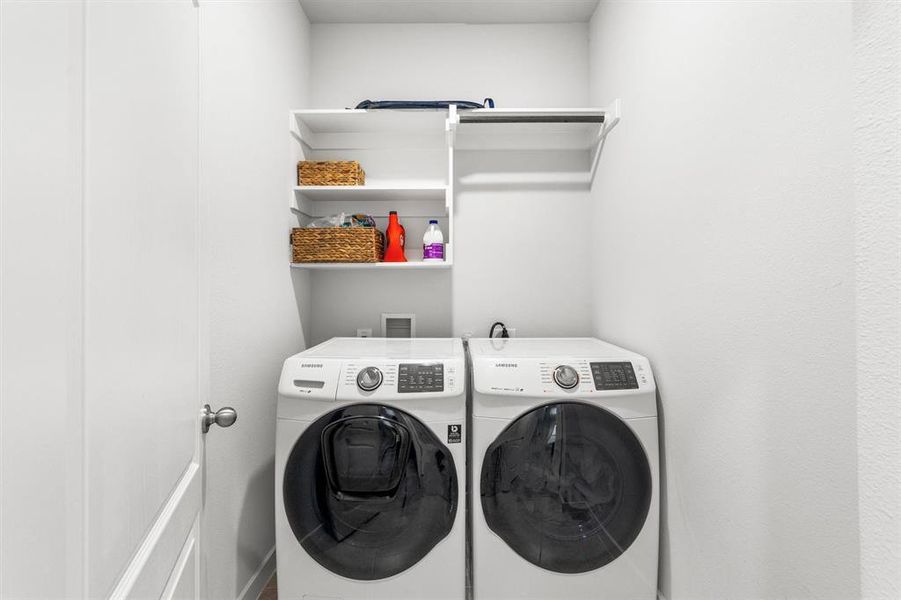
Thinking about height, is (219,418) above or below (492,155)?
below

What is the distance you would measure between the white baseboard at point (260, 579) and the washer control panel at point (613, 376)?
1435mm

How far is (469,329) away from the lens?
83.4 inches

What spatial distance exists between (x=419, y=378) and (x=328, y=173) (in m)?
1.10

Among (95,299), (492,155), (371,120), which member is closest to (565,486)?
(95,299)

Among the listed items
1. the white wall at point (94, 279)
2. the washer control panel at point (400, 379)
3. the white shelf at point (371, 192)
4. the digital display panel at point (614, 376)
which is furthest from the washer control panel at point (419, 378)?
the white shelf at point (371, 192)

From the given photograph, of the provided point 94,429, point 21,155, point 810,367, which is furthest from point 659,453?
point 21,155

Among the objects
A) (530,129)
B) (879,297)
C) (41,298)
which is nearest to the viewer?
(41,298)

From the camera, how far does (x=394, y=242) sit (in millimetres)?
1964

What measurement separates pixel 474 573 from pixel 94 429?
1.32m

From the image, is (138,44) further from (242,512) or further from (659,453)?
(659,453)

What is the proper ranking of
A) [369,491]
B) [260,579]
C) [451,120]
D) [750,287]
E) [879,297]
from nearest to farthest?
[879,297]
[750,287]
[369,491]
[260,579]
[451,120]

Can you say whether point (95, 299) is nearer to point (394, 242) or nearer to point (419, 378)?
point (419, 378)

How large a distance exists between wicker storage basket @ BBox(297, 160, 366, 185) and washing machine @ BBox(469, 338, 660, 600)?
1.16 meters

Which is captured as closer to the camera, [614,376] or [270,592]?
[614,376]
